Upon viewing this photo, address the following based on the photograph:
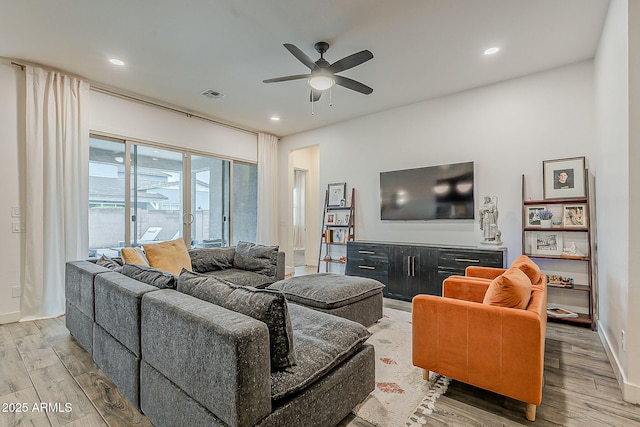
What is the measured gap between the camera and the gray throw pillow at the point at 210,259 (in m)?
3.86

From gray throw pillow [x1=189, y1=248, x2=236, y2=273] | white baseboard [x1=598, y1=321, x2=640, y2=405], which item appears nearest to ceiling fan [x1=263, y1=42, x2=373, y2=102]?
gray throw pillow [x1=189, y1=248, x2=236, y2=273]

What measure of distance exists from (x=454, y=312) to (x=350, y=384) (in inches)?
30.7

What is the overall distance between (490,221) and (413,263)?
1.08 meters

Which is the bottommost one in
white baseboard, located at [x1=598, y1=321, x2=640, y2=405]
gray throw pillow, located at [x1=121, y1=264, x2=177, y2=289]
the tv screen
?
white baseboard, located at [x1=598, y1=321, x2=640, y2=405]

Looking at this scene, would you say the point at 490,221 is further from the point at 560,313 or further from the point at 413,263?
the point at 560,313

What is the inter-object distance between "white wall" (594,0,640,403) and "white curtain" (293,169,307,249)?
5404 mm

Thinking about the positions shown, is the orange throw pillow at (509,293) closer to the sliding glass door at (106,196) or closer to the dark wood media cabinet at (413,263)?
the dark wood media cabinet at (413,263)

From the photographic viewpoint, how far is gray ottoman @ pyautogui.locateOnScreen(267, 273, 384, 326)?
2.80m

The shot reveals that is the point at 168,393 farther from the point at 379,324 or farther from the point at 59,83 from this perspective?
the point at 59,83

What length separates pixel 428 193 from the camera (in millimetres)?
4414

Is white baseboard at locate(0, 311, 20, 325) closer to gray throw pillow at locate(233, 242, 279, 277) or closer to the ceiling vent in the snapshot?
gray throw pillow at locate(233, 242, 279, 277)

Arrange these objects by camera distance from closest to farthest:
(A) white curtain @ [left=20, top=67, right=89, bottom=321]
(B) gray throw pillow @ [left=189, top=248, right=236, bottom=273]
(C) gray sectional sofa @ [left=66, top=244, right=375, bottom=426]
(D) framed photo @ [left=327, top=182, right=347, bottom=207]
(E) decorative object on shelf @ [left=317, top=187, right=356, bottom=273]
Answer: (C) gray sectional sofa @ [left=66, top=244, right=375, bottom=426]
(A) white curtain @ [left=20, top=67, right=89, bottom=321]
(B) gray throw pillow @ [left=189, top=248, right=236, bottom=273]
(E) decorative object on shelf @ [left=317, top=187, right=356, bottom=273]
(D) framed photo @ [left=327, top=182, right=347, bottom=207]

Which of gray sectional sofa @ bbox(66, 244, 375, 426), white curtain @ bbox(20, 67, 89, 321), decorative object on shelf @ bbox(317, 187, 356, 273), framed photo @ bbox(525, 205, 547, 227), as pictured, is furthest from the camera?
decorative object on shelf @ bbox(317, 187, 356, 273)

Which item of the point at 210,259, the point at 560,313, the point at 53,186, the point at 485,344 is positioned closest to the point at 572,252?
the point at 560,313
